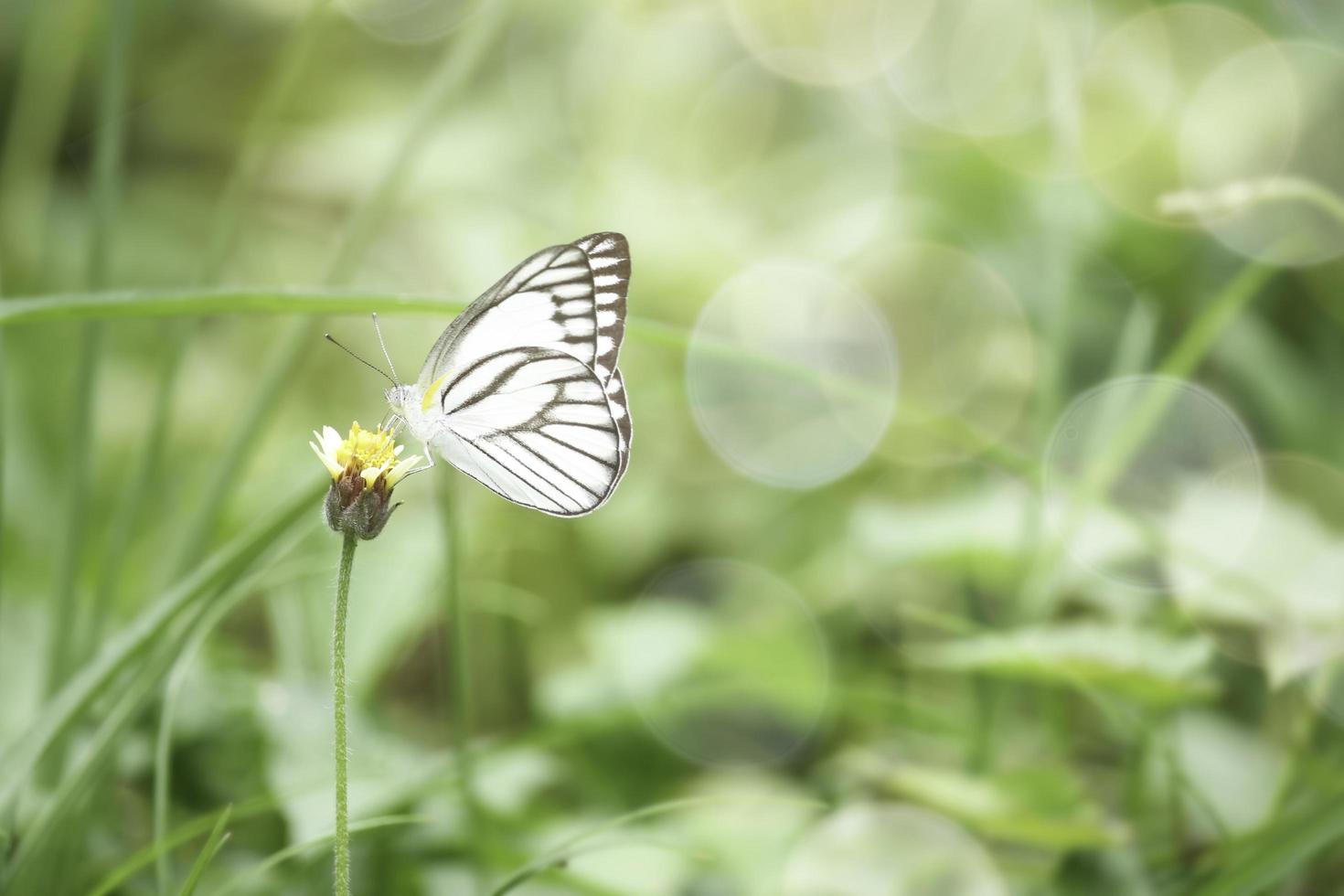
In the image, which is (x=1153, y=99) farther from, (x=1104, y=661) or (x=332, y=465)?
(x=332, y=465)

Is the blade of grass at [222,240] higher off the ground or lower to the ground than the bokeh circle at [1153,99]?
lower

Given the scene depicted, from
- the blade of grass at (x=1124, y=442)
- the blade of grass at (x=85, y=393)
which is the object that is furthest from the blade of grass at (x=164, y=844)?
the blade of grass at (x=1124, y=442)

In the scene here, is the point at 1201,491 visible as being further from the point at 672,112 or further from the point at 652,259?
the point at 672,112

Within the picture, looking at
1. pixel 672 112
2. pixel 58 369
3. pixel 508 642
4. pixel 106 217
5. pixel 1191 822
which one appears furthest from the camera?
pixel 672 112

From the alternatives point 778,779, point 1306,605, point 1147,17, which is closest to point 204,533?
point 778,779

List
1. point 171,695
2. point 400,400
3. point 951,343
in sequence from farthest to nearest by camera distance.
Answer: point 951,343 → point 171,695 → point 400,400

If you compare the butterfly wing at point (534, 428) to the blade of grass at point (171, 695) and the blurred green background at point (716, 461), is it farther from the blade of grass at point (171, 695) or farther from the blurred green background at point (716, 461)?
the blade of grass at point (171, 695)

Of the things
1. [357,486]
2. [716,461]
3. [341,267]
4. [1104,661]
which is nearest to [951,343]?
[716,461]

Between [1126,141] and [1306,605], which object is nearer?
[1306,605]
